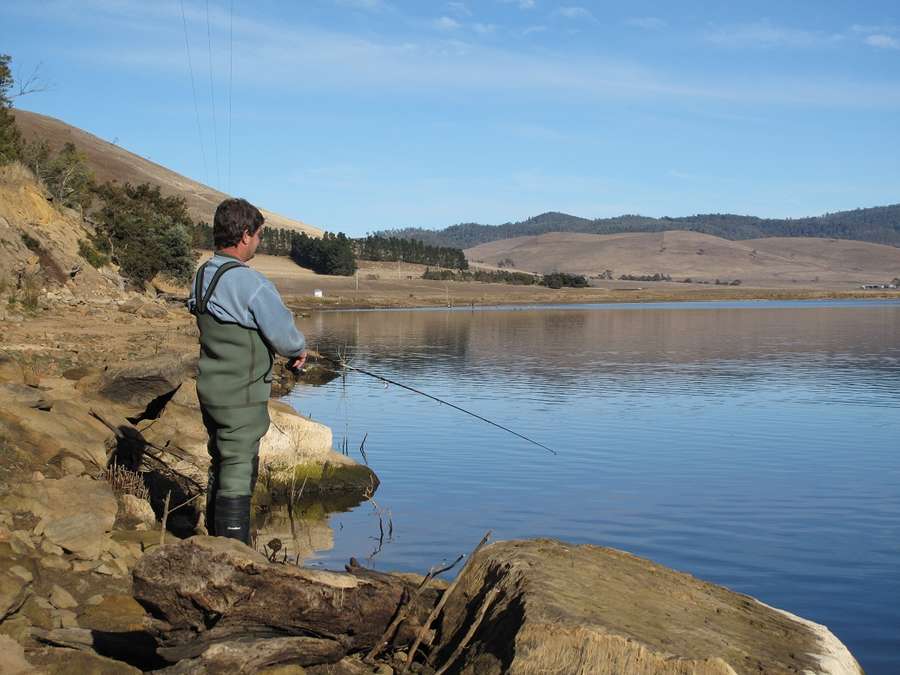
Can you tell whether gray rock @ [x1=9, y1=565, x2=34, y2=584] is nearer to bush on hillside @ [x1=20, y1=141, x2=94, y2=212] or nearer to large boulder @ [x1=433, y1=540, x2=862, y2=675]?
large boulder @ [x1=433, y1=540, x2=862, y2=675]

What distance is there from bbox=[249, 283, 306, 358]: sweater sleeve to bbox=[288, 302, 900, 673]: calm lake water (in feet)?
15.2

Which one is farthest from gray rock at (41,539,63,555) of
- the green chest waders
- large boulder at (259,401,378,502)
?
large boulder at (259,401,378,502)

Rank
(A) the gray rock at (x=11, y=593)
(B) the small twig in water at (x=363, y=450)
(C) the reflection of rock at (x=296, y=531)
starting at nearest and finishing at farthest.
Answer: (A) the gray rock at (x=11, y=593) < (C) the reflection of rock at (x=296, y=531) < (B) the small twig in water at (x=363, y=450)

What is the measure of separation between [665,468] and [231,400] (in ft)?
35.5

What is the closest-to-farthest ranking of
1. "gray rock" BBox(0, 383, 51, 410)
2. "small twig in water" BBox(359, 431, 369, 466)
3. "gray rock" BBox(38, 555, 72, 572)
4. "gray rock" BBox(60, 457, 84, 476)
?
"gray rock" BBox(38, 555, 72, 572) < "gray rock" BBox(60, 457, 84, 476) < "gray rock" BBox(0, 383, 51, 410) < "small twig in water" BBox(359, 431, 369, 466)

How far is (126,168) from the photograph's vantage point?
15675 cm

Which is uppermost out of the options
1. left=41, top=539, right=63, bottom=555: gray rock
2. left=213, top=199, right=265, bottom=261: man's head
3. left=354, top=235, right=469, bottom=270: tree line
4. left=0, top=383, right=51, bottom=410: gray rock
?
left=354, top=235, right=469, bottom=270: tree line

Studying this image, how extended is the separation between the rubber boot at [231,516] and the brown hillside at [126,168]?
440ft

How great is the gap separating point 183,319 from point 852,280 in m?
186

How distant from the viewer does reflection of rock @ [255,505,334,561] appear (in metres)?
9.94

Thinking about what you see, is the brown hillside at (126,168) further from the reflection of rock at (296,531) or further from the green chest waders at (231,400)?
the green chest waders at (231,400)

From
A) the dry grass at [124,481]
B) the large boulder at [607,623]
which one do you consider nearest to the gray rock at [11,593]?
the large boulder at [607,623]

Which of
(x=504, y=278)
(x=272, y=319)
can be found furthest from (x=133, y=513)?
(x=504, y=278)

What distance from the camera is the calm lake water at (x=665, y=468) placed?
32.2 ft
